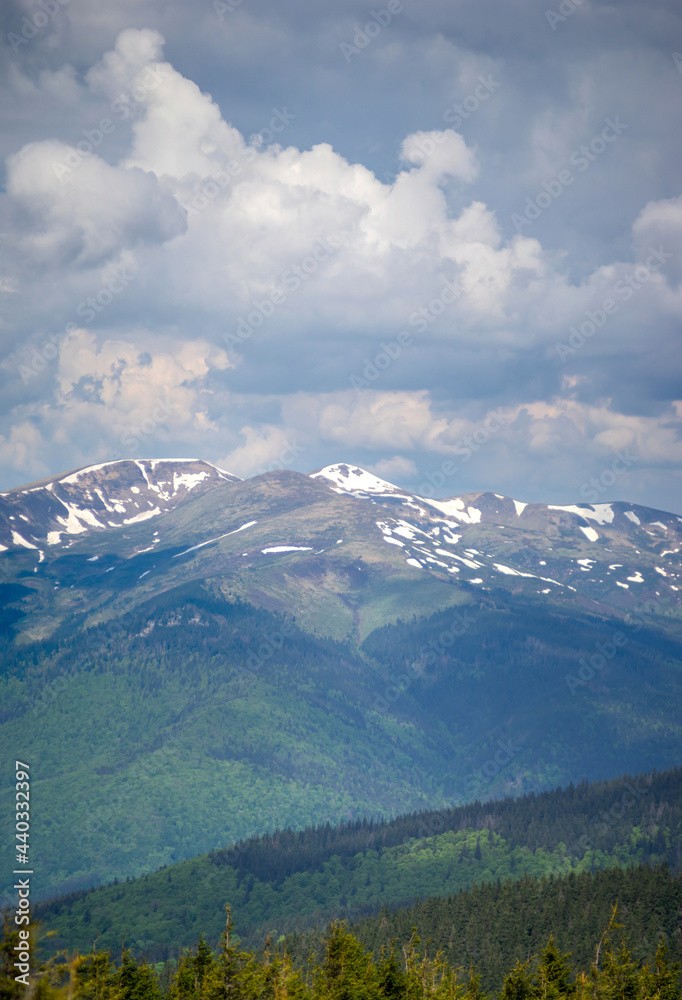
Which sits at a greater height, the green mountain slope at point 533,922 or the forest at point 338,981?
the forest at point 338,981

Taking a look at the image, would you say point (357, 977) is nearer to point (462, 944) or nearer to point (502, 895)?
point (462, 944)

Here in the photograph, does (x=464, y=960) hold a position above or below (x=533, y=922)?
below

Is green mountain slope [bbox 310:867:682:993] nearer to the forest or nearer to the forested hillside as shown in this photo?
the forested hillside

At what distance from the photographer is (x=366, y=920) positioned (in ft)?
566

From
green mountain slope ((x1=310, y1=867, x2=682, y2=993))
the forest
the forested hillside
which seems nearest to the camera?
the forest

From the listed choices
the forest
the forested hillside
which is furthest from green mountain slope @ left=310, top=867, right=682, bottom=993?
the forest

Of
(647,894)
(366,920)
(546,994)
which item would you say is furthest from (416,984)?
(366,920)

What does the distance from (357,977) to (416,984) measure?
5210mm

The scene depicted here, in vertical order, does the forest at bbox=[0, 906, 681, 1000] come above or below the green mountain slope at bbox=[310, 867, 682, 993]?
above

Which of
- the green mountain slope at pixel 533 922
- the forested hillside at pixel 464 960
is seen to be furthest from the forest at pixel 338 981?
the green mountain slope at pixel 533 922

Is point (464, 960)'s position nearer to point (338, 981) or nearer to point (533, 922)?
point (533, 922)

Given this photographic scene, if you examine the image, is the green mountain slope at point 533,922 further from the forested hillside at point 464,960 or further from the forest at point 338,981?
the forest at point 338,981

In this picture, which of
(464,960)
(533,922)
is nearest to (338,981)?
(464,960)

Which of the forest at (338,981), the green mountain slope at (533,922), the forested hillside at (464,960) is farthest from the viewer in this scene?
the green mountain slope at (533,922)
